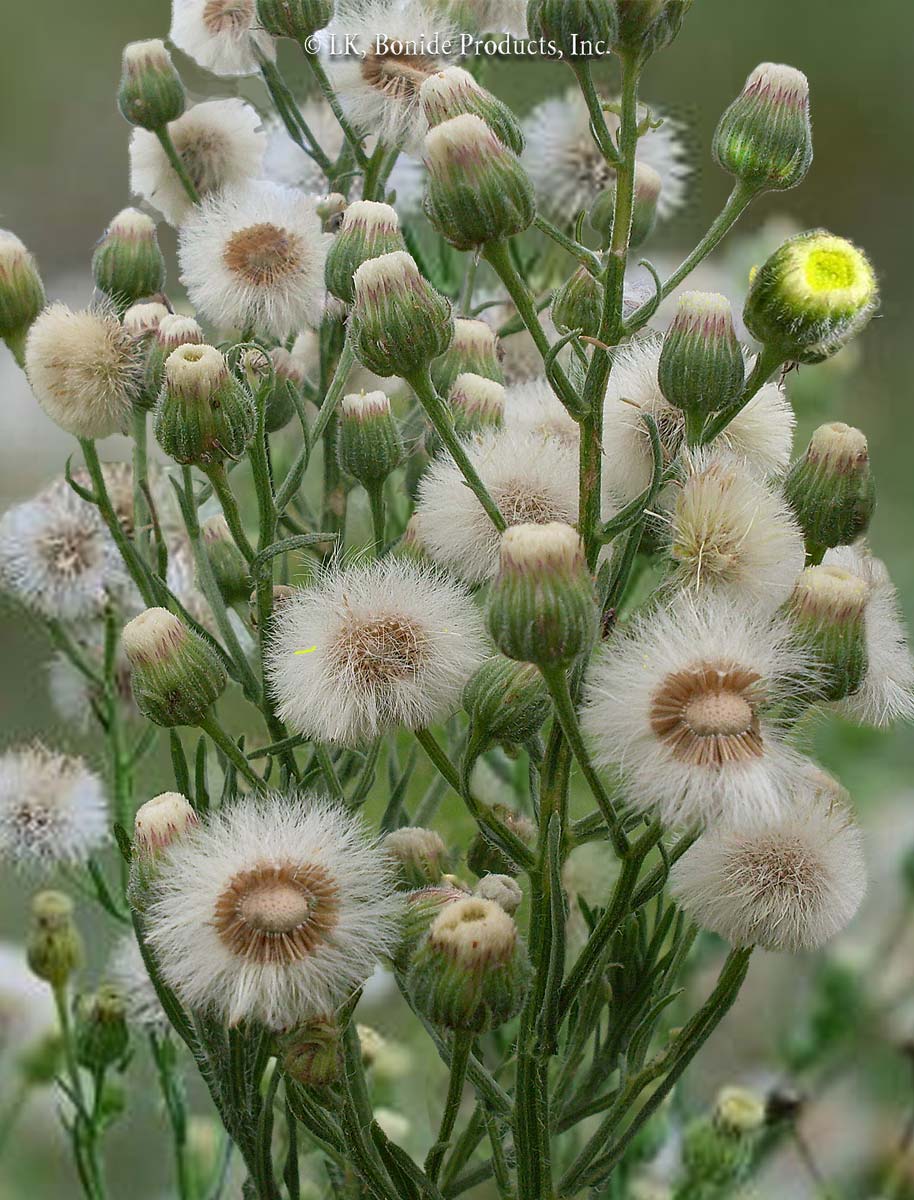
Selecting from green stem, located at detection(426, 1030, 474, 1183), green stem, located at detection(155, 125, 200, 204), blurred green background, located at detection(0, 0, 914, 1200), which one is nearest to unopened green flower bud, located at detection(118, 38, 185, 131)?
green stem, located at detection(155, 125, 200, 204)

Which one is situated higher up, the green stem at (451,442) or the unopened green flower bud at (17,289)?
the unopened green flower bud at (17,289)

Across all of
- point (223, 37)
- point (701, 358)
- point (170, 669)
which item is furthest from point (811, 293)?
point (223, 37)

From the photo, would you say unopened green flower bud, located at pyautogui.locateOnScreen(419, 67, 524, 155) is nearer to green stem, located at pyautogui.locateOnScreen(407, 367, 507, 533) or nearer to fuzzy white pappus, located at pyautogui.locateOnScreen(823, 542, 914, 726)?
green stem, located at pyautogui.locateOnScreen(407, 367, 507, 533)

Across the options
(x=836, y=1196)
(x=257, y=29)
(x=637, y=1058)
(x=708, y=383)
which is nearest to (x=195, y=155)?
(x=257, y=29)

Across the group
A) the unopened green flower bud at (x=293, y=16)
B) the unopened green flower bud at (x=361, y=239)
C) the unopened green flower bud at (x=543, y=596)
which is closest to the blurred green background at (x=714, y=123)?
the unopened green flower bud at (x=293, y=16)

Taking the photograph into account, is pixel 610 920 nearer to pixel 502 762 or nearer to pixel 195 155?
pixel 502 762

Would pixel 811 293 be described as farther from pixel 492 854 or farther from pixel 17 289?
pixel 17 289

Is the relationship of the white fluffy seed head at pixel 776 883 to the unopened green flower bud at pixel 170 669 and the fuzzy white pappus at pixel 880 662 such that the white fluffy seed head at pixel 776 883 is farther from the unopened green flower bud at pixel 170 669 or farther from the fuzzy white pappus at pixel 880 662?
the unopened green flower bud at pixel 170 669
